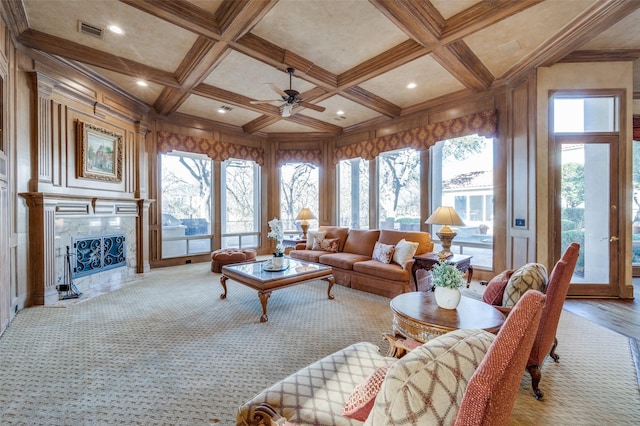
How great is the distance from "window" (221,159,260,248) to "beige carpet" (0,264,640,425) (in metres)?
3.35

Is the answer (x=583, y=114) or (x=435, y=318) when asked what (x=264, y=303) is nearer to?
(x=435, y=318)

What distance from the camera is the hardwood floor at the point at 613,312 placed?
306 cm

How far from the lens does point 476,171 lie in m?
5.11

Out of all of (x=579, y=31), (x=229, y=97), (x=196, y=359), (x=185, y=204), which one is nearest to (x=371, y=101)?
(x=229, y=97)

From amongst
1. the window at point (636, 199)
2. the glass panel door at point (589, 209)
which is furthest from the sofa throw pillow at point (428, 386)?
the window at point (636, 199)

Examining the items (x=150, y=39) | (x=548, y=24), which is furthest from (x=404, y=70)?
(x=150, y=39)

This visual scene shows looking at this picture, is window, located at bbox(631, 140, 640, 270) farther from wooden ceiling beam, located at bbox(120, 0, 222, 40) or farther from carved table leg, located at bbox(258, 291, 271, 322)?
wooden ceiling beam, located at bbox(120, 0, 222, 40)

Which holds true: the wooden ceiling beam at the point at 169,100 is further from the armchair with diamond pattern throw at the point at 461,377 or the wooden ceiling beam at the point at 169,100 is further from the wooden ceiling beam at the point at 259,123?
the armchair with diamond pattern throw at the point at 461,377

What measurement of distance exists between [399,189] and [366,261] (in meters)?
2.43

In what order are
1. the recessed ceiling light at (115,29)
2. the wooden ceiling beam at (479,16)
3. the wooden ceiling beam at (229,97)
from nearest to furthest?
the wooden ceiling beam at (479,16) < the recessed ceiling light at (115,29) < the wooden ceiling beam at (229,97)

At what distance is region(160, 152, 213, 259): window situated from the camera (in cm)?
619

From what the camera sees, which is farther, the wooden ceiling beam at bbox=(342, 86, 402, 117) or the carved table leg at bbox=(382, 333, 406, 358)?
the wooden ceiling beam at bbox=(342, 86, 402, 117)

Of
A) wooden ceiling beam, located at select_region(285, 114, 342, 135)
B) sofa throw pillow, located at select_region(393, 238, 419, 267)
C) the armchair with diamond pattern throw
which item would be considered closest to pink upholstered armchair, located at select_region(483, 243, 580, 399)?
the armchair with diamond pattern throw

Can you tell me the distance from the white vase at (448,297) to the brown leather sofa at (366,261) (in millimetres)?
1665
